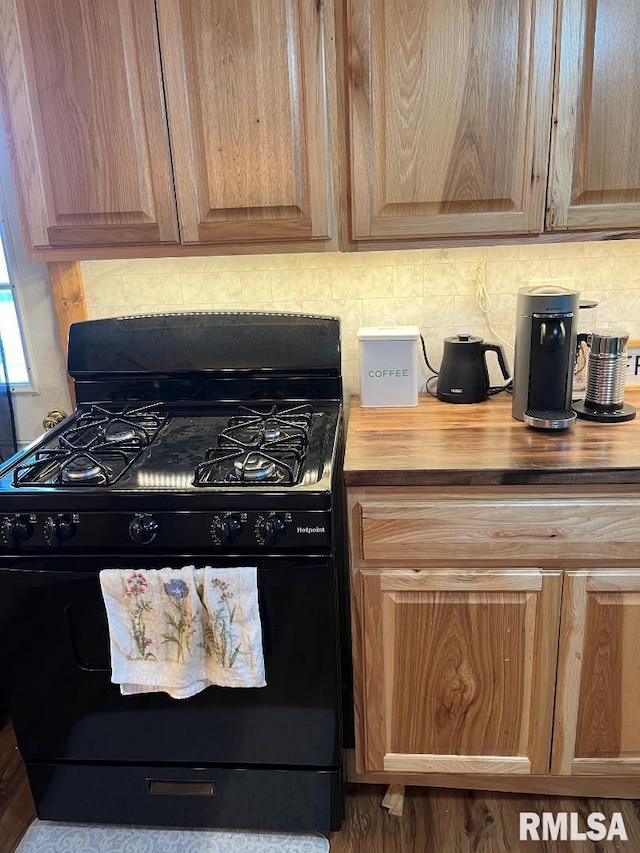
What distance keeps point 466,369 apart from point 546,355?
270 mm

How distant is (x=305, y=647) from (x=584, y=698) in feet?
2.27

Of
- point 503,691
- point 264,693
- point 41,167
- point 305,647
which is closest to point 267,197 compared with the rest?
point 41,167

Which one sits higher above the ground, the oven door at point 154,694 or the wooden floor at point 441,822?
the oven door at point 154,694

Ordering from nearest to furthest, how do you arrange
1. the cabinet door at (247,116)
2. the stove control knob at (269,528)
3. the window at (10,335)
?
the stove control knob at (269,528)
the cabinet door at (247,116)
the window at (10,335)

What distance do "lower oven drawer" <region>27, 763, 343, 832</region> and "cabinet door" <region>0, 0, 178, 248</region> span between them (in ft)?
4.34

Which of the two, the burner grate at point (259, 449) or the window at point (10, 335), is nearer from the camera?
the burner grate at point (259, 449)

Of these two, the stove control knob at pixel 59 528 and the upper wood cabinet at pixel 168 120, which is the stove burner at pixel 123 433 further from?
the upper wood cabinet at pixel 168 120

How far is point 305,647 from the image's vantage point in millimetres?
1448

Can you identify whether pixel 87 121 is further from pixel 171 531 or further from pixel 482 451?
pixel 482 451

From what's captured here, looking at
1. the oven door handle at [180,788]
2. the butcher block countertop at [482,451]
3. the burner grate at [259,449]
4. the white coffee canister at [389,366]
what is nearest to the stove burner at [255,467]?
the burner grate at [259,449]

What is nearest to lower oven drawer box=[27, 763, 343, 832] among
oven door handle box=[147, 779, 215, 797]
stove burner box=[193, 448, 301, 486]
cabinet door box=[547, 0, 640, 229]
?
oven door handle box=[147, 779, 215, 797]

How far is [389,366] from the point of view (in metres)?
1.77

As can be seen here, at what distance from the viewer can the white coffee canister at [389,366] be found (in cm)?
176

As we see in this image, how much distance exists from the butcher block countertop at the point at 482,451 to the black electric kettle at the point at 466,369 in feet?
0.23
